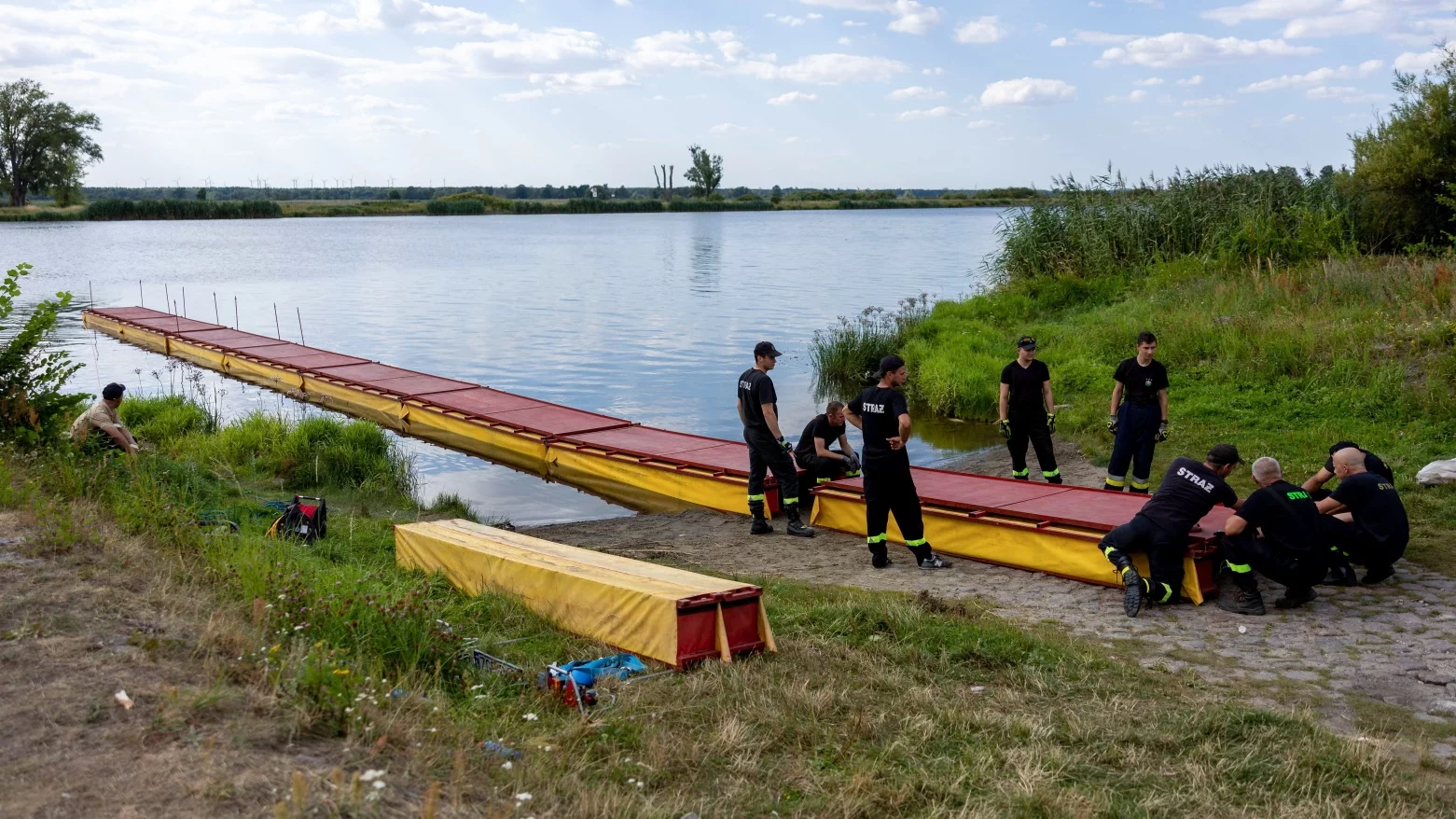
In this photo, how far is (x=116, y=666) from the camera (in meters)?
4.86

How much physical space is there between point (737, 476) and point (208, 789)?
8.48m

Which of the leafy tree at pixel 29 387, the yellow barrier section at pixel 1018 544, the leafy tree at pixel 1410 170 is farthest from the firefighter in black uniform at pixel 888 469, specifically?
the leafy tree at pixel 1410 170

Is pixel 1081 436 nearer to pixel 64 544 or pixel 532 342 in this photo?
pixel 64 544

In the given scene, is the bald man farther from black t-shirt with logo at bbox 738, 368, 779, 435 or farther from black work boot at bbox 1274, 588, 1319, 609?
black t-shirt with logo at bbox 738, 368, 779, 435

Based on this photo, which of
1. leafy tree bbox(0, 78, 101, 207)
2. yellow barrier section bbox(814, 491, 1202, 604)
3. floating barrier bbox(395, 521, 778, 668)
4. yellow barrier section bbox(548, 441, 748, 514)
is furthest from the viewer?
leafy tree bbox(0, 78, 101, 207)

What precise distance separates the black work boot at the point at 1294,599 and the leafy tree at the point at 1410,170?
53.7 feet

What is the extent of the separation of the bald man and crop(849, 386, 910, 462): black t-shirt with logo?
3.19 m

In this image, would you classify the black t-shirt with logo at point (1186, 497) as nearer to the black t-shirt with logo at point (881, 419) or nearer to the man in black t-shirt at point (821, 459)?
the black t-shirt with logo at point (881, 419)

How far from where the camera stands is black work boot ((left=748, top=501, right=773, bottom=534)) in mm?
10930

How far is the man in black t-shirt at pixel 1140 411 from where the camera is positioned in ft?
34.0

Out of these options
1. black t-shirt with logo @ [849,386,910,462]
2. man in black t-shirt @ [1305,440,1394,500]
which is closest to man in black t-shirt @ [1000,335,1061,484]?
black t-shirt with logo @ [849,386,910,462]

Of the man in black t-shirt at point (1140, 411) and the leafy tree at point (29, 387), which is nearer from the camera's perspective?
the leafy tree at point (29, 387)

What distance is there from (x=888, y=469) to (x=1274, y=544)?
2898 millimetres

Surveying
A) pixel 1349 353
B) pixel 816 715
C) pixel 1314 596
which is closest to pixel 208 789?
pixel 816 715
